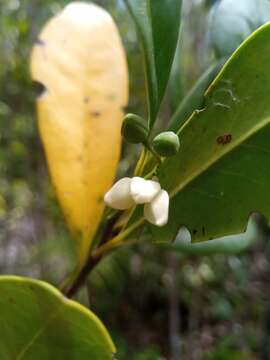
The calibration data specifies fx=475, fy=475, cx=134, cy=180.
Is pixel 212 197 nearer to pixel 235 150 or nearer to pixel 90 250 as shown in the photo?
pixel 235 150

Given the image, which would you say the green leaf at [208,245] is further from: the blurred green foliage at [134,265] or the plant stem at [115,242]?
the blurred green foliage at [134,265]

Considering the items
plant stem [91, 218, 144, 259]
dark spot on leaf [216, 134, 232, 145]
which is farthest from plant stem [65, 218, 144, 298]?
dark spot on leaf [216, 134, 232, 145]

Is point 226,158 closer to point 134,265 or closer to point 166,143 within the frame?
point 166,143

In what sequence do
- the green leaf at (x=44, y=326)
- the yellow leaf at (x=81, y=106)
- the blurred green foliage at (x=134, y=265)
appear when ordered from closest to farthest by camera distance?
the green leaf at (x=44, y=326) < the yellow leaf at (x=81, y=106) < the blurred green foliage at (x=134, y=265)

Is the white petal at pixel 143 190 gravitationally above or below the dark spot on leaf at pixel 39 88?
above

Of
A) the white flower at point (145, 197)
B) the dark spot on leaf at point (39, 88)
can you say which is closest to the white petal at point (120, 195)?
the white flower at point (145, 197)

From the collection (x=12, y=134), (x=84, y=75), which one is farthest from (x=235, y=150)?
(x=12, y=134)
